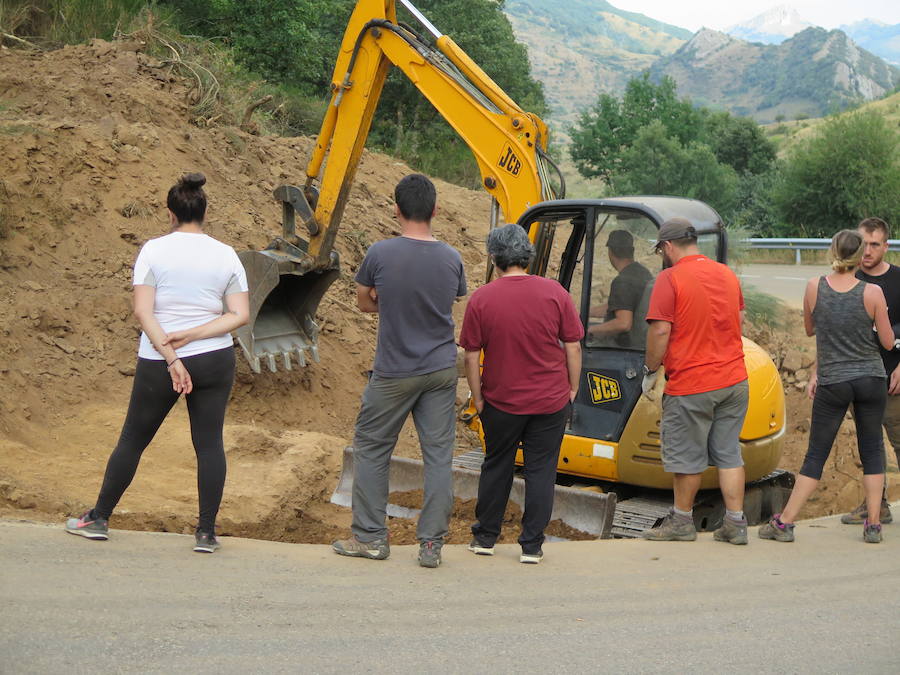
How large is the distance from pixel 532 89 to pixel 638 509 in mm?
41001

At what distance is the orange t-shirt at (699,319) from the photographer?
238 inches

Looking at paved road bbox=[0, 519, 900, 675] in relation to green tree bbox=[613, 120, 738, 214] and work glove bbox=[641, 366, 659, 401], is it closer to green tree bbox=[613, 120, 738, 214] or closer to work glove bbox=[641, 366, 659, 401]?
work glove bbox=[641, 366, 659, 401]

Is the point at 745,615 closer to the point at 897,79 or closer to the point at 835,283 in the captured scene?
the point at 835,283

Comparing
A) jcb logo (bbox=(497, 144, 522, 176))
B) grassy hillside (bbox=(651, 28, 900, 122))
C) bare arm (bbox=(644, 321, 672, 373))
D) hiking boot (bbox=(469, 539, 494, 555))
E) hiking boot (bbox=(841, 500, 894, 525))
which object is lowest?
hiking boot (bbox=(469, 539, 494, 555))

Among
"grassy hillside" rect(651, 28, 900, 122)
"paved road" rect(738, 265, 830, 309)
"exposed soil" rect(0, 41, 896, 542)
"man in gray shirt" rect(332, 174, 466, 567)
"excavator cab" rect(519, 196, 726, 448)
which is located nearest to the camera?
"man in gray shirt" rect(332, 174, 466, 567)

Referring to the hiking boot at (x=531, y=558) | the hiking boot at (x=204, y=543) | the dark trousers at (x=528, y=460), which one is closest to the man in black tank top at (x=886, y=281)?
the dark trousers at (x=528, y=460)

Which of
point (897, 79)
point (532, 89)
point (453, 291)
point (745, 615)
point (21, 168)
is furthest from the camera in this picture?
point (897, 79)

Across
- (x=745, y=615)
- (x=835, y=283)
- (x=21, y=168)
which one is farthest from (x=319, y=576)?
(x=21, y=168)

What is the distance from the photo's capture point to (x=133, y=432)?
16.9 ft

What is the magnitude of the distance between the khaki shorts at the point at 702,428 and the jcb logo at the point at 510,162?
253 cm

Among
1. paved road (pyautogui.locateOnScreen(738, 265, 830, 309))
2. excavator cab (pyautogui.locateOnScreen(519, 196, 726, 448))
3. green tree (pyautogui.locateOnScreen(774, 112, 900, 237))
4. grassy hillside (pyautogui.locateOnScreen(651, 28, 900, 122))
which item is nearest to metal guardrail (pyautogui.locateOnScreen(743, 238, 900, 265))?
paved road (pyautogui.locateOnScreen(738, 265, 830, 309))

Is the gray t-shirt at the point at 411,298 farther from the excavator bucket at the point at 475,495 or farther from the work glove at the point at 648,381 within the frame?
the excavator bucket at the point at 475,495

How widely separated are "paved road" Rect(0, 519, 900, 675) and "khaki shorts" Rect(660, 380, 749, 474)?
1.89 ft

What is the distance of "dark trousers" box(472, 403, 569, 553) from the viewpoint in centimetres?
568
